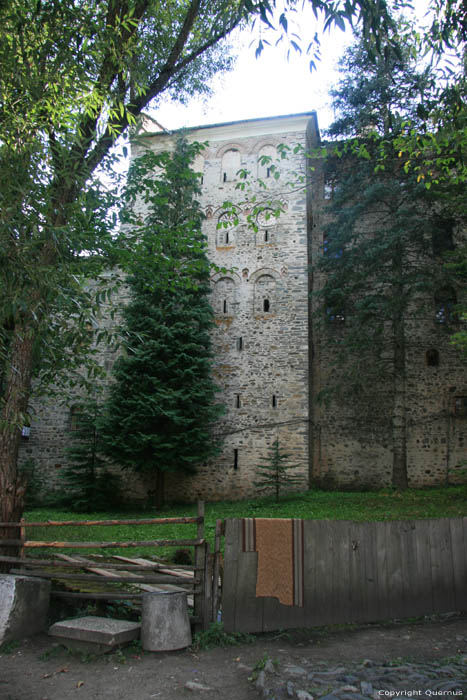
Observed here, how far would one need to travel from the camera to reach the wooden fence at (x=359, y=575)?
4801 mm

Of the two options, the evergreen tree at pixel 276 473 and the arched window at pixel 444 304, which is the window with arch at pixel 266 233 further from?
the evergreen tree at pixel 276 473

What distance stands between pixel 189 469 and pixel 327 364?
6.01 meters

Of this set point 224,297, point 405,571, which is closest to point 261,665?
point 405,571

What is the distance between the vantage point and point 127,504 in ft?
52.7

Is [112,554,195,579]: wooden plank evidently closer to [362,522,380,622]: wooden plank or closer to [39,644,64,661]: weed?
[39,644,64,661]: weed

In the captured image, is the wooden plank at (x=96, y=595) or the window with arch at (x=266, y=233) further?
the window with arch at (x=266, y=233)

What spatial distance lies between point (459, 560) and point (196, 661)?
2.96m


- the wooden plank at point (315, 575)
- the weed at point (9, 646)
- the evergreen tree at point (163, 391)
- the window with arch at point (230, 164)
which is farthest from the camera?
the window with arch at point (230, 164)

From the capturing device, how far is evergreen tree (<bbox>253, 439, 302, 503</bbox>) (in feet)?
48.4

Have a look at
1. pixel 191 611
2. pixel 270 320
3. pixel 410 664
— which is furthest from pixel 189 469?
pixel 410 664

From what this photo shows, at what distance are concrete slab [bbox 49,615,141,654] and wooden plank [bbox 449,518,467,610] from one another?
3.28 meters

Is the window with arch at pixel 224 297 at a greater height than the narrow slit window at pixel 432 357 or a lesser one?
greater

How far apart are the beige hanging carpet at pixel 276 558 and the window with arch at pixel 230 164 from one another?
1521 centimetres

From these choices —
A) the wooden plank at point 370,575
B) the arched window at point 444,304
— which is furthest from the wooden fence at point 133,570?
the arched window at point 444,304
